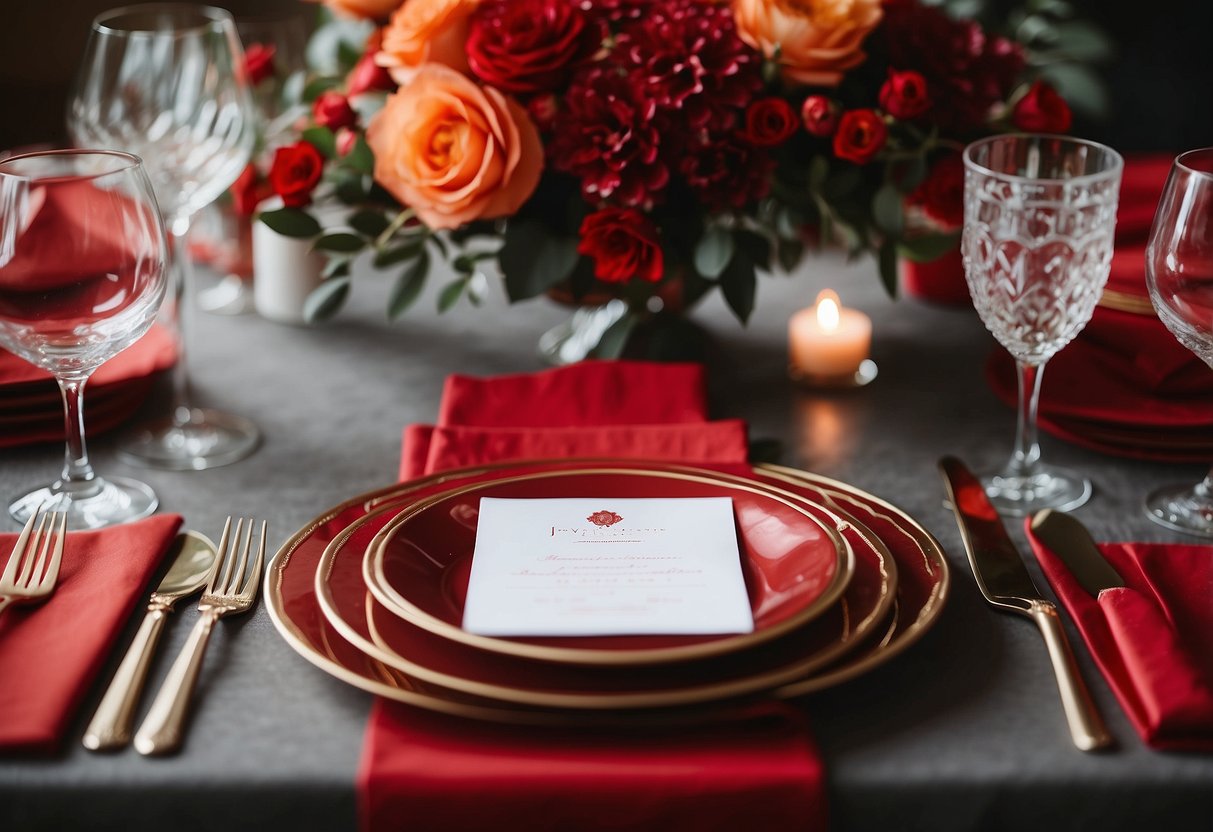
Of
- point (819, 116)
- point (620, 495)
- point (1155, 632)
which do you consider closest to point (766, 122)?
point (819, 116)

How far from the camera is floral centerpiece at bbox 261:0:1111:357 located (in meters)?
1.00

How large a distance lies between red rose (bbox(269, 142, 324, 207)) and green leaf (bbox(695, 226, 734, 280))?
34 centimetres

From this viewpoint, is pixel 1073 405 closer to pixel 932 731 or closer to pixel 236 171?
pixel 932 731

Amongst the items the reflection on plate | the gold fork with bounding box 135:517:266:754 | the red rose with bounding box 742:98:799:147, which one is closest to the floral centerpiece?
the red rose with bounding box 742:98:799:147

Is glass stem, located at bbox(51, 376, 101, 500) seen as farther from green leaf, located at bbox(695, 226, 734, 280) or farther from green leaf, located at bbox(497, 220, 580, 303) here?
green leaf, located at bbox(695, 226, 734, 280)

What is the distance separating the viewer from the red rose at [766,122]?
1.00m

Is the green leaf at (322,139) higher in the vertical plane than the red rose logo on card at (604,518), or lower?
higher

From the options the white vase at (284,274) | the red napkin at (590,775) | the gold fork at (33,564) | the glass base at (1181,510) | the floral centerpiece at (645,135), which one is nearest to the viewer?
the red napkin at (590,775)

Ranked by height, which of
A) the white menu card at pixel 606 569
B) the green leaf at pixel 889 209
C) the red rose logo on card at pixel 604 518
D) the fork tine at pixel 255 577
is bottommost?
the fork tine at pixel 255 577

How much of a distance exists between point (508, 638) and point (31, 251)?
0.41m

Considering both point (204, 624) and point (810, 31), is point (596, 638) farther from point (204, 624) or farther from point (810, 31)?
point (810, 31)

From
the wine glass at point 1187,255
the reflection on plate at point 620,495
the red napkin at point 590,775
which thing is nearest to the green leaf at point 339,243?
the reflection on plate at point 620,495

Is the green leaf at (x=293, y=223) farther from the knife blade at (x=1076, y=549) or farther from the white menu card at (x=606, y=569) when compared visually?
the knife blade at (x=1076, y=549)

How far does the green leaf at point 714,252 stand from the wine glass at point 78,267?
0.44 meters
